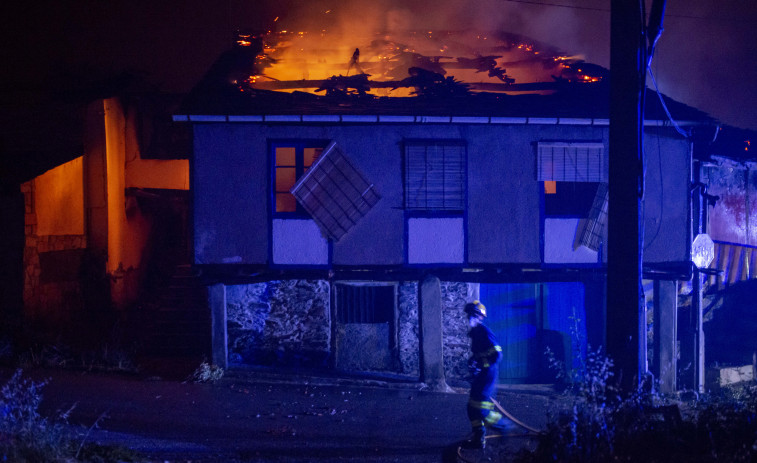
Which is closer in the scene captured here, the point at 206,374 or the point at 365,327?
the point at 206,374

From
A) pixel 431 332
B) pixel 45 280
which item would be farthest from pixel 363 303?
pixel 45 280

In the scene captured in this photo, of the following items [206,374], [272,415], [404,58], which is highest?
[404,58]

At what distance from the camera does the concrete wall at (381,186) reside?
11.1 m

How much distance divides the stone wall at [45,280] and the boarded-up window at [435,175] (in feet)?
31.9

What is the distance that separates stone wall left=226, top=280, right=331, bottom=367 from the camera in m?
11.4

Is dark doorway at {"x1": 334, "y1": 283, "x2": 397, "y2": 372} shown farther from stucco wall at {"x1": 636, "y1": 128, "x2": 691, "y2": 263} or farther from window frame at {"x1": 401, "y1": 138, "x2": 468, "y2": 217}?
stucco wall at {"x1": 636, "y1": 128, "x2": 691, "y2": 263}

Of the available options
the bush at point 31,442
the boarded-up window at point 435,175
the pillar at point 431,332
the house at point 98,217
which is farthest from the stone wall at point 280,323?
the bush at point 31,442

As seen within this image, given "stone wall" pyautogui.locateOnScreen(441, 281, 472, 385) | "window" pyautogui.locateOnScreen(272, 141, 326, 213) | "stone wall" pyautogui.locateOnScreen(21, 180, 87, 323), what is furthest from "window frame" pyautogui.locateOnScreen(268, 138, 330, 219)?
"stone wall" pyautogui.locateOnScreen(21, 180, 87, 323)

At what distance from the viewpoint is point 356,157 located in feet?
36.7

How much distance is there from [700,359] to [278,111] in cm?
1056

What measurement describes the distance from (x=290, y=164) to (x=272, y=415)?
20.3 ft

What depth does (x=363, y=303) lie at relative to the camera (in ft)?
38.1

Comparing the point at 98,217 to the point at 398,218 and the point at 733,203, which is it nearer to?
the point at 398,218

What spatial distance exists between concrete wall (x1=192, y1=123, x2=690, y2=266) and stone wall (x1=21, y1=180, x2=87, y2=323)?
5699mm
